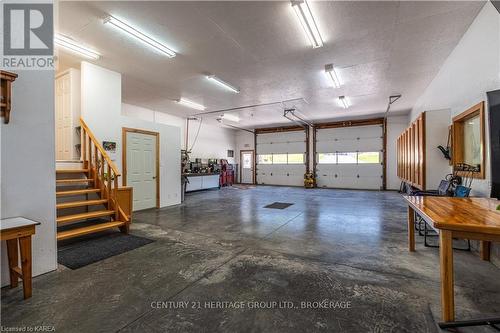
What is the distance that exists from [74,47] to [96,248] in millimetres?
3693

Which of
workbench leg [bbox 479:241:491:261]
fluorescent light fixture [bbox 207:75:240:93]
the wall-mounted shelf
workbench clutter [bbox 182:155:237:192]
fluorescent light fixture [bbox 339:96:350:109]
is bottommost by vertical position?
workbench leg [bbox 479:241:491:261]

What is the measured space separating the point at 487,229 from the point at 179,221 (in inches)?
190

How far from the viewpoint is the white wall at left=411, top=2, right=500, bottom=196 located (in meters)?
2.87

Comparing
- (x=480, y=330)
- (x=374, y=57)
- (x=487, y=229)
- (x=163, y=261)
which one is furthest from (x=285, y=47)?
(x=480, y=330)

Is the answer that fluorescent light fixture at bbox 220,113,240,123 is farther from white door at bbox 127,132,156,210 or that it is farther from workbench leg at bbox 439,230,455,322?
workbench leg at bbox 439,230,455,322

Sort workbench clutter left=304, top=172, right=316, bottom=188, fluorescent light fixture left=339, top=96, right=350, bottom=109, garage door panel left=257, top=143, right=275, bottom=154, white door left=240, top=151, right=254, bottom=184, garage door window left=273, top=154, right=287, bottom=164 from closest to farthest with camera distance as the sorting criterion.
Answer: fluorescent light fixture left=339, top=96, right=350, bottom=109, workbench clutter left=304, top=172, right=316, bottom=188, garage door window left=273, top=154, right=287, bottom=164, garage door panel left=257, top=143, right=275, bottom=154, white door left=240, top=151, right=254, bottom=184

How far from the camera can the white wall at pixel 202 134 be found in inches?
348

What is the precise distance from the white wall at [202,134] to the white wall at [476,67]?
8383 mm

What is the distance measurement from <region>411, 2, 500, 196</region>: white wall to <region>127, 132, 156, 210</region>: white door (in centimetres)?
685

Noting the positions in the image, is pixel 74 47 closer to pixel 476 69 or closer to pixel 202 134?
pixel 476 69

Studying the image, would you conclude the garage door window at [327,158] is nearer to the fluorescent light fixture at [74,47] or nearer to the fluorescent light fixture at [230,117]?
the fluorescent light fixture at [230,117]

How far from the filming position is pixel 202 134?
38.9 ft

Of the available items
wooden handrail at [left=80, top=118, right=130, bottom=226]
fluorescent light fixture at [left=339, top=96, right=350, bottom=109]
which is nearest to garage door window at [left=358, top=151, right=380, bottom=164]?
fluorescent light fixture at [left=339, top=96, right=350, bottom=109]

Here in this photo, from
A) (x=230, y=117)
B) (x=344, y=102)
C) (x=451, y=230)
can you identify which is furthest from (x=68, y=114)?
(x=344, y=102)
